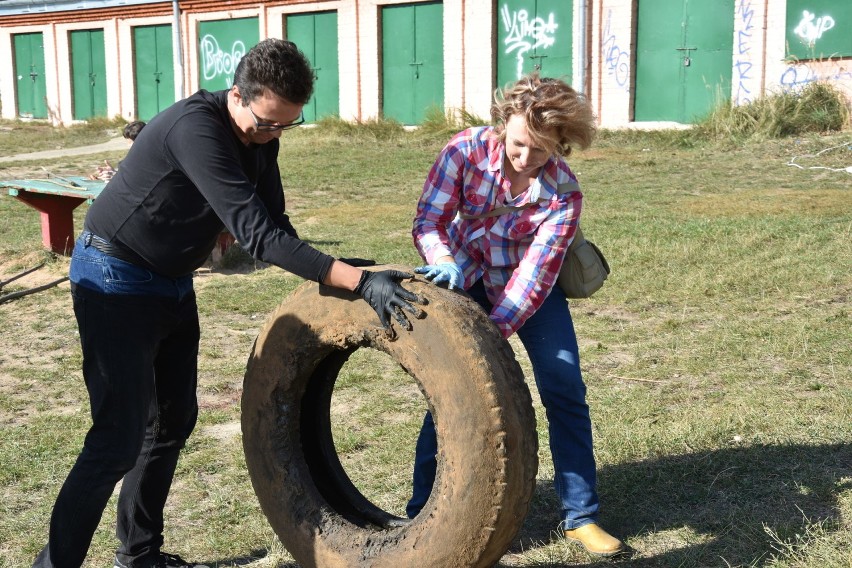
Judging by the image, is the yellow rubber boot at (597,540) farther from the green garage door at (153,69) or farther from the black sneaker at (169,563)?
the green garage door at (153,69)

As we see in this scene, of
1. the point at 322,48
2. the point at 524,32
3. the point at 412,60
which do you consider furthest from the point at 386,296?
the point at 322,48

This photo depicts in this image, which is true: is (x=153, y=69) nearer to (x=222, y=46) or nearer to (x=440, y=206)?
(x=222, y=46)

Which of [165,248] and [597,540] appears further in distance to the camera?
[597,540]

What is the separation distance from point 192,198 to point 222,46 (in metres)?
21.9

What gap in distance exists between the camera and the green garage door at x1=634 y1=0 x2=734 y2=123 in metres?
16.7

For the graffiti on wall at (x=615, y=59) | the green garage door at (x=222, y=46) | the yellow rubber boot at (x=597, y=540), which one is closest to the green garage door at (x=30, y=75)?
the green garage door at (x=222, y=46)

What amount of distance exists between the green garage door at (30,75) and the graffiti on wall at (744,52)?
20.1 meters

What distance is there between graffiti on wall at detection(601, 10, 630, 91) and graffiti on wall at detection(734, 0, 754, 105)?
6.43 ft

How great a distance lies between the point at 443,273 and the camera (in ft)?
10.2

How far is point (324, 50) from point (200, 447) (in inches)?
727

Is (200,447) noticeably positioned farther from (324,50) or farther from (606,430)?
(324,50)

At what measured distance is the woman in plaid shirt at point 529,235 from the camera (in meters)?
3.23

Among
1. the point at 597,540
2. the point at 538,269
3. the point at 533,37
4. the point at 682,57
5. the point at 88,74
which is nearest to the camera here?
the point at 538,269

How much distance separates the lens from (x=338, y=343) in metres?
3.18
